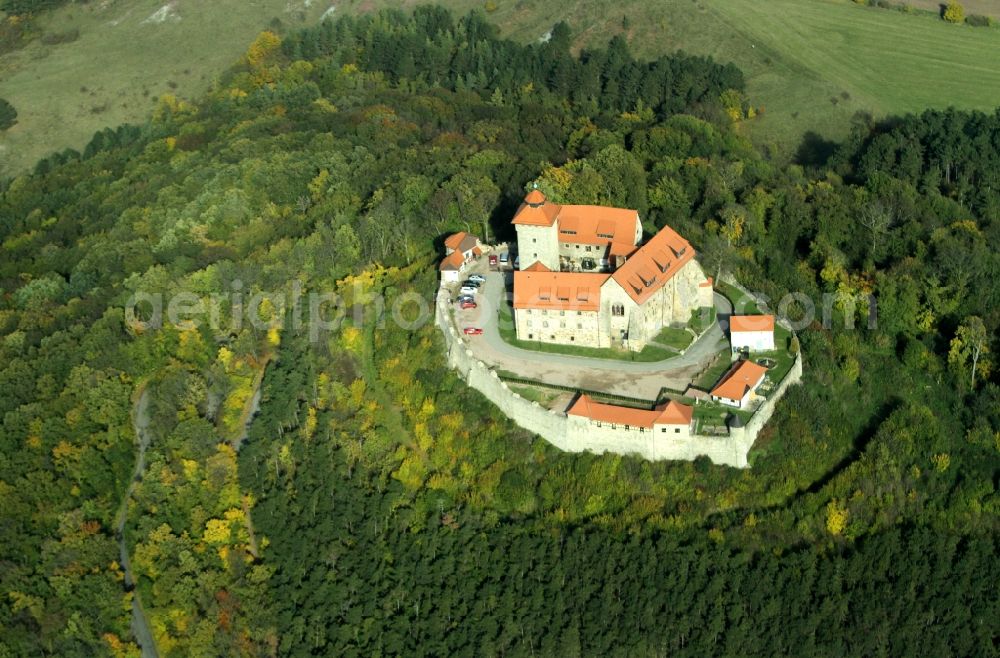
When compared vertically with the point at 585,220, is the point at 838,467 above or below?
below

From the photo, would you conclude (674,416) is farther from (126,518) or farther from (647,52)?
(647,52)

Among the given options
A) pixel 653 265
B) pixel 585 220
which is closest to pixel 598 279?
→ pixel 653 265

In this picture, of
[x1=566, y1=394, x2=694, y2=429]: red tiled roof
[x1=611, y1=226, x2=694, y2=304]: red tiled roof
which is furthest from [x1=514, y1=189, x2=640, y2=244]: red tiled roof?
[x1=566, y1=394, x2=694, y2=429]: red tiled roof

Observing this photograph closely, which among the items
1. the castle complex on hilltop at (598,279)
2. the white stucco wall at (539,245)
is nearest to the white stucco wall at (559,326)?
the castle complex on hilltop at (598,279)

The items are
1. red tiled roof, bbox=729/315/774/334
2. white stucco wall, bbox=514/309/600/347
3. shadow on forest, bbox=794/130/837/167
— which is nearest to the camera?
red tiled roof, bbox=729/315/774/334

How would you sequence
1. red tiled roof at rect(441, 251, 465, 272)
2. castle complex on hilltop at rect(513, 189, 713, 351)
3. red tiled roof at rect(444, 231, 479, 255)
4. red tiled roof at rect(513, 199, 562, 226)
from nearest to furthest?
1. castle complex on hilltop at rect(513, 189, 713, 351)
2. red tiled roof at rect(513, 199, 562, 226)
3. red tiled roof at rect(441, 251, 465, 272)
4. red tiled roof at rect(444, 231, 479, 255)

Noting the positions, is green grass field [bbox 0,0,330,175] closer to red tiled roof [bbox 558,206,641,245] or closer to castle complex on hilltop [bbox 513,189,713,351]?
red tiled roof [bbox 558,206,641,245]
